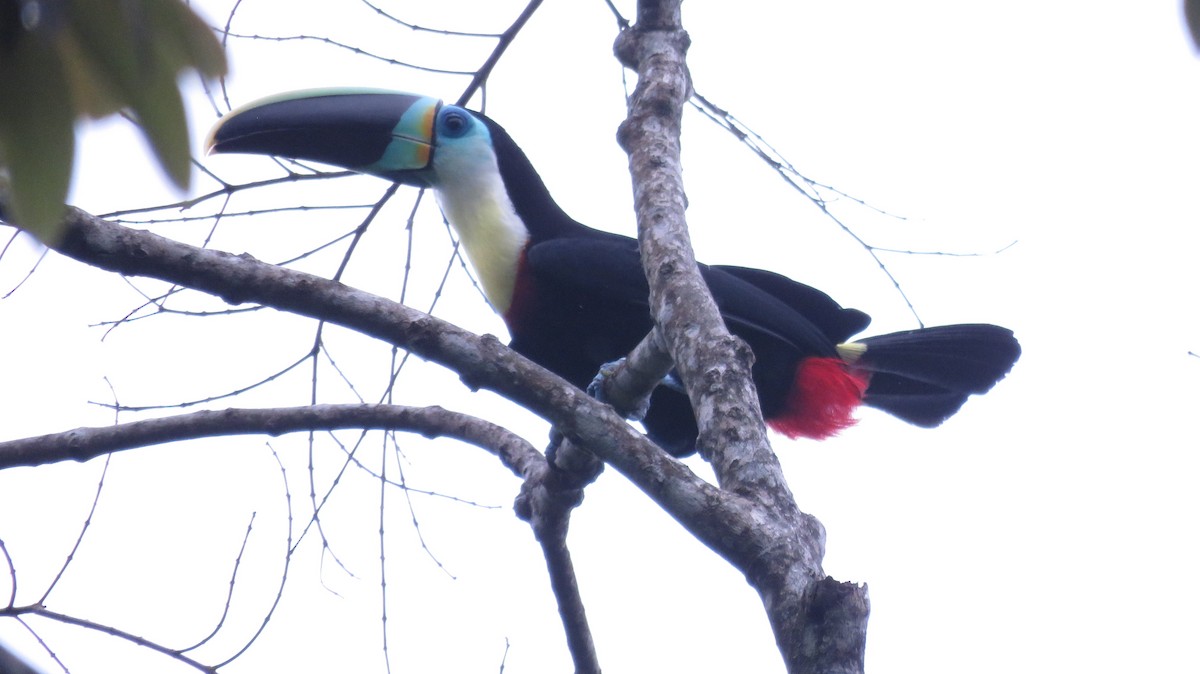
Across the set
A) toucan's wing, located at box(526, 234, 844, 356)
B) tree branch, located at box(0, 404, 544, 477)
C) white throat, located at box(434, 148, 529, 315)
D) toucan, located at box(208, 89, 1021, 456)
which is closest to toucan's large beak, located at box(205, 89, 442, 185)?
toucan, located at box(208, 89, 1021, 456)

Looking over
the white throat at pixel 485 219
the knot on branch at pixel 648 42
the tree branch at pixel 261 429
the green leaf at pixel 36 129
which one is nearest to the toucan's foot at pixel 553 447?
the tree branch at pixel 261 429

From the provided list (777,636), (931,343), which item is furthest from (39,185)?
(931,343)

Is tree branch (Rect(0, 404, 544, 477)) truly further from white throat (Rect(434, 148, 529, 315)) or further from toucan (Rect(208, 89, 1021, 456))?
white throat (Rect(434, 148, 529, 315))

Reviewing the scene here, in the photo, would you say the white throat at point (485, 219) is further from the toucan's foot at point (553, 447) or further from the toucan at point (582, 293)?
the toucan's foot at point (553, 447)

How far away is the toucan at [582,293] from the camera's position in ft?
12.4

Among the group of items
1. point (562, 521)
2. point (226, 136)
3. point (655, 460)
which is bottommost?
point (655, 460)

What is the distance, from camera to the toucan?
377cm

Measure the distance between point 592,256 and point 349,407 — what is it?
136 cm

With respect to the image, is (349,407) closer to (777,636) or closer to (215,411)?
(215,411)

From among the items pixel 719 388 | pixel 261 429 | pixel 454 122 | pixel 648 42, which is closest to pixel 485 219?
pixel 454 122

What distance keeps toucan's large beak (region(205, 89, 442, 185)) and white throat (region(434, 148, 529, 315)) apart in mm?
111

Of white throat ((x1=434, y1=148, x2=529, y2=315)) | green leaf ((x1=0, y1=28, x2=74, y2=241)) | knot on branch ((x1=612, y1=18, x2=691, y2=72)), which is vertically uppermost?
white throat ((x1=434, y1=148, x2=529, y2=315))

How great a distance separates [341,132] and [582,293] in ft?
3.35

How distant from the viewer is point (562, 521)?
2625 mm
